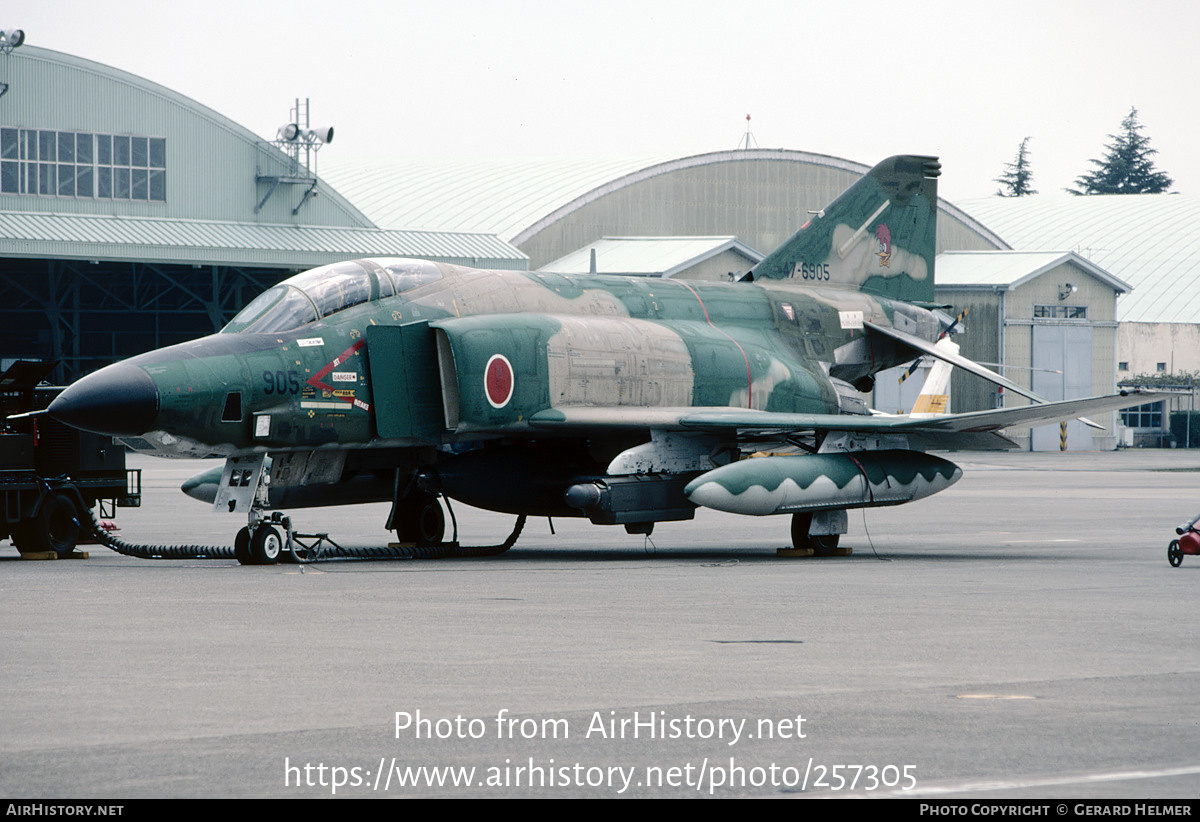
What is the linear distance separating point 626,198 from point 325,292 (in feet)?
138

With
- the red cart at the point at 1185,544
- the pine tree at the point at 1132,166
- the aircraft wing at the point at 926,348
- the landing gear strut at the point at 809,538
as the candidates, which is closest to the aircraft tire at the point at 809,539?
the landing gear strut at the point at 809,538

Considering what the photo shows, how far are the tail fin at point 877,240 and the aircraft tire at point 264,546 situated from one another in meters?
8.85

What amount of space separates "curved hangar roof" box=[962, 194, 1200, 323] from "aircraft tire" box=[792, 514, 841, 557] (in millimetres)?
62426

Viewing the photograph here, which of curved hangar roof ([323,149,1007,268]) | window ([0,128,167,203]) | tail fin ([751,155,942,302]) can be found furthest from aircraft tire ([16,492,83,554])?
curved hangar roof ([323,149,1007,268])

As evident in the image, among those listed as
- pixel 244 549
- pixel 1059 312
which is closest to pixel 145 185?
pixel 244 549

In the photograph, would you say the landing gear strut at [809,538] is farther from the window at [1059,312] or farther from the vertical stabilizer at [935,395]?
the window at [1059,312]

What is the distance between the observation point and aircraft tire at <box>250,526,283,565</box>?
654 inches

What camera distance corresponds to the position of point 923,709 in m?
8.09

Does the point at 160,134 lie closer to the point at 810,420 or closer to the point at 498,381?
the point at 498,381

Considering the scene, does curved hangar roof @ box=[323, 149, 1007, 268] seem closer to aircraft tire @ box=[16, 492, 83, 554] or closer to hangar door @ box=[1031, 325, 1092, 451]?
hangar door @ box=[1031, 325, 1092, 451]

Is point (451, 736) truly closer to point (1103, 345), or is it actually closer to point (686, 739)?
point (686, 739)

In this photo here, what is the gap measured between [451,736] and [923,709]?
2306 mm

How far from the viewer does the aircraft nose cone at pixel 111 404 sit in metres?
15.3

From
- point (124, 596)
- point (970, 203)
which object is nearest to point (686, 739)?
point (124, 596)
